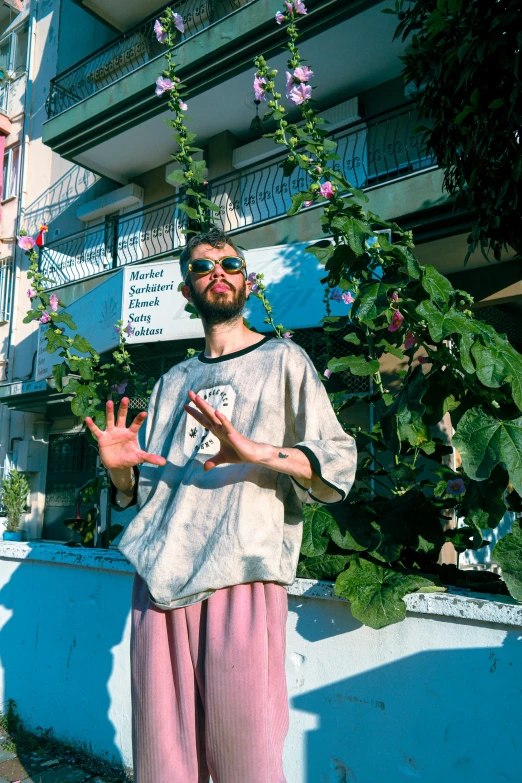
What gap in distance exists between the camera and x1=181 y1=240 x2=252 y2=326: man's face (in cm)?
195

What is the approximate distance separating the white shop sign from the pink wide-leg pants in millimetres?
3628

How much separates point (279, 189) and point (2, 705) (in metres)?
7.62

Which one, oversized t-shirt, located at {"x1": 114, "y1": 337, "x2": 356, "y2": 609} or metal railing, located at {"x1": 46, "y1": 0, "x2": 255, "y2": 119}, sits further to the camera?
metal railing, located at {"x1": 46, "y1": 0, "x2": 255, "y2": 119}

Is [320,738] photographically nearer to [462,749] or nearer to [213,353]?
[462,749]

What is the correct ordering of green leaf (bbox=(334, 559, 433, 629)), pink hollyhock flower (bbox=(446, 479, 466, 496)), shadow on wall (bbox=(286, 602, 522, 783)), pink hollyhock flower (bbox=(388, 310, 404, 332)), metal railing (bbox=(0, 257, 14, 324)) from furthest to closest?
1. metal railing (bbox=(0, 257, 14, 324))
2. pink hollyhock flower (bbox=(446, 479, 466, 496))
3. pink hollyhock flower (bbox=(388, 310, 404, 332))
4. green leaf (bbox=(334, 559, 433, 629))
5. shadow on wall (bbox=(286, 602, 522, 783))

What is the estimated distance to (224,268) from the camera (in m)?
1.95

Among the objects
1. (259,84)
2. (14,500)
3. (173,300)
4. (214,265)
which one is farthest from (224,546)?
(14,500)

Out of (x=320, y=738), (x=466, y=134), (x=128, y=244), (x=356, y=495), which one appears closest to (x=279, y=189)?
(x=128, y=244)

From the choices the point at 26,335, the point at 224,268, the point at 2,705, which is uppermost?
the point at 26,335

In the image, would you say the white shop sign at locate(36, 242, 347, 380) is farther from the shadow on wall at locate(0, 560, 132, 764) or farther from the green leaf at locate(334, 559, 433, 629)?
the green leaf at locate(334, 559, 433, 629)

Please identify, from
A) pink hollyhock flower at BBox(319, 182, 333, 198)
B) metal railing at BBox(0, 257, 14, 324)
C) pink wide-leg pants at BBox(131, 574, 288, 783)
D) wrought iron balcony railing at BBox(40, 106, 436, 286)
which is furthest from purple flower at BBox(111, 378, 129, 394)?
metal railing at BBox(0, 257, 14, 324)

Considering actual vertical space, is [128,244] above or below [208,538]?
above

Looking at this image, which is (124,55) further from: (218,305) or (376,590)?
(376,590)

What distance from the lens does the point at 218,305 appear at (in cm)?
195
